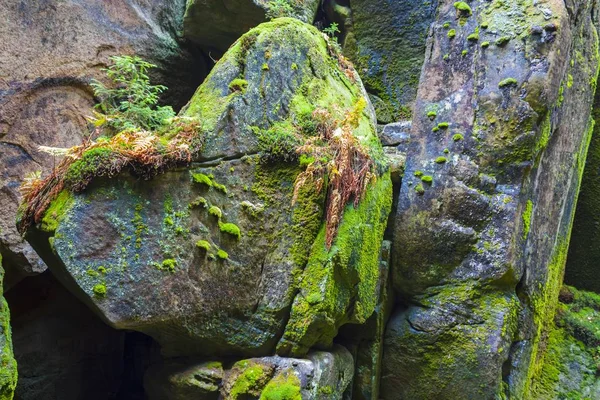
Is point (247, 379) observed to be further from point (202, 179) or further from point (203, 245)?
point (202, 179)

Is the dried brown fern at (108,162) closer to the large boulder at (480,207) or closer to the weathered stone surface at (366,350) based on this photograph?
the weathered stone surface at (366,350)

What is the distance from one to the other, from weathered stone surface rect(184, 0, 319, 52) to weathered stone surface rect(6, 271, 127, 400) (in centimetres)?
410

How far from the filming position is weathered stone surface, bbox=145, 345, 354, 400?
4066 mm

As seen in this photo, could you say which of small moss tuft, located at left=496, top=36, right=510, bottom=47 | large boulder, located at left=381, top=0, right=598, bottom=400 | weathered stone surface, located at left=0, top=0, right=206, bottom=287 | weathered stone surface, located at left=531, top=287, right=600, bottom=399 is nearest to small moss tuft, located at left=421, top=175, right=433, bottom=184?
large boulder, located at left=381, top=0, right=598, bottom=400

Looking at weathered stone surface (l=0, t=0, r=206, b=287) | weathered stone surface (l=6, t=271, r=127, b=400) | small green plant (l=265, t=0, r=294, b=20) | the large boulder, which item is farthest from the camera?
small green plant (l=265, t=0, r=294, b=20)

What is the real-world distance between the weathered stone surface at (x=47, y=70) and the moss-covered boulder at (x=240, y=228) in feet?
6.15

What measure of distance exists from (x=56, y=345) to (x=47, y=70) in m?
3.33

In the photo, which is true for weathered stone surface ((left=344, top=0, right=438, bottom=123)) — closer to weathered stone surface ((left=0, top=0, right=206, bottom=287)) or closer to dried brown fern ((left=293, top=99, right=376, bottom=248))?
dried brown fern ((left=293, top=99, right=376, bottom=248))

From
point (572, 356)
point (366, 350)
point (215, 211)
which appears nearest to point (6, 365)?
point (215, 211)

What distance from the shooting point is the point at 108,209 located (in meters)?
3.80

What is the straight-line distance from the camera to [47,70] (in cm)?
582

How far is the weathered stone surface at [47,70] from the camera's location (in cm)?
529

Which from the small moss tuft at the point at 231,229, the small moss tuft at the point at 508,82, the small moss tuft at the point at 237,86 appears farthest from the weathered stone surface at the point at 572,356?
the small moss tuft at the point at 237,86

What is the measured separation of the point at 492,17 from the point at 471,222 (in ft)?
8.73
